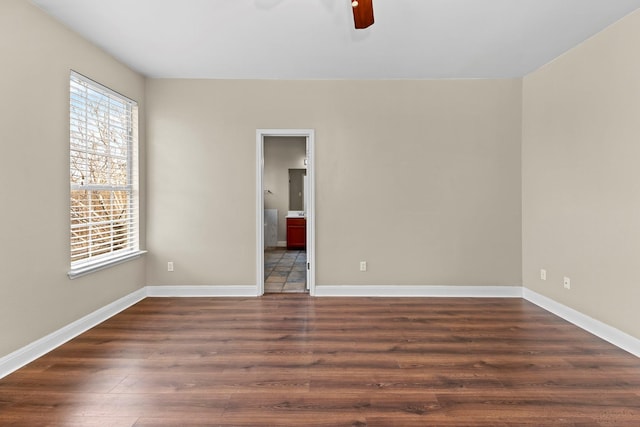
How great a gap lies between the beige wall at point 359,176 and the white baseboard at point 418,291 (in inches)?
3.1

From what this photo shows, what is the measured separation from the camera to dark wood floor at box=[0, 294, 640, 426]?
1992mm

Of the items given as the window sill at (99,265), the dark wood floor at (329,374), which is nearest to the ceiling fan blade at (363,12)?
the dark wood floor at (329,374)

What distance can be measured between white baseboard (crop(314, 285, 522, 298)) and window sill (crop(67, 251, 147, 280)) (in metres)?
2.19

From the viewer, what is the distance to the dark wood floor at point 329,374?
78.4 inches

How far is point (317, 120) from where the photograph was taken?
14.2 feet

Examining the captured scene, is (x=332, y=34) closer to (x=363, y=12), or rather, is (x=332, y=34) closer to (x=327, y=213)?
(x=363, y=12)

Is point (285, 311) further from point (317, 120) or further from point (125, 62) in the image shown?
point (125, 62)

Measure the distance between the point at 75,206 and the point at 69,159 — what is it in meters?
0.42

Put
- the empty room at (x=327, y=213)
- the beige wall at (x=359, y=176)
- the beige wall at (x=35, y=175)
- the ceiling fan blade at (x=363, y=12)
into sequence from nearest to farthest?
the ceiling fan blade at (x=363, y=12) < the empty room at (x=327, y=213) < the beige wall at (x=35, y=175) < the beige wall at (x=359, y=176)

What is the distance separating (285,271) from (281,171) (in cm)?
354

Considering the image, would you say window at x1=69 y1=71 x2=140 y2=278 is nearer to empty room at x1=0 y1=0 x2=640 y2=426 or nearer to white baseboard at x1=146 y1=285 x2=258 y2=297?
empty room at x1=0 y1=0 x2=640 y2=426

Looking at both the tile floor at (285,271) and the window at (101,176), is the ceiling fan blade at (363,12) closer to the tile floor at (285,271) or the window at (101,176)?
the window at (101,176)

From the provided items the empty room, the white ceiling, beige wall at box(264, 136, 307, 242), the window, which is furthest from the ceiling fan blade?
beige wall at box(264, 136, 307, 242)

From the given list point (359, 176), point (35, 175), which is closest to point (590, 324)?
point (359, 176)
